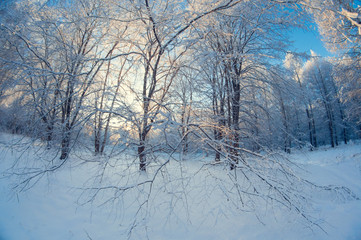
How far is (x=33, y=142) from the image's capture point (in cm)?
363

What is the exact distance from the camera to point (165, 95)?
18.9 ft

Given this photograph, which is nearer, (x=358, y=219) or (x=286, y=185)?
(x=286, y=185)

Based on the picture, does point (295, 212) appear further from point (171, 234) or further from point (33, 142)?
point (33, 142)

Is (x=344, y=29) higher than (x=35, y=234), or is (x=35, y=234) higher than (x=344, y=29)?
(x=344, y=29)

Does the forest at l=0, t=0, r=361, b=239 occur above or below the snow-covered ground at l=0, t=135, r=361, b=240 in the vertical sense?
above

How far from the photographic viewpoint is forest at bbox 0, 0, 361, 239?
299 cm

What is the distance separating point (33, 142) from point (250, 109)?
23.5ft

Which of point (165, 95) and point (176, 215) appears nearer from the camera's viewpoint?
point (176, 215)

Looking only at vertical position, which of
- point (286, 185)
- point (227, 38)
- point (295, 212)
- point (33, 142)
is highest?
point (227, 38)

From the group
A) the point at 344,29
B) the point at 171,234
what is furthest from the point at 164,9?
the point at 344,29

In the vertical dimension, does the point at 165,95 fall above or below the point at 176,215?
above

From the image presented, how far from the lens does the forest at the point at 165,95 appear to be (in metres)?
2.99

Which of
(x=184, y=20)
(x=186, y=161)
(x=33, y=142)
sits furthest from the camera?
(x=184, y=20)

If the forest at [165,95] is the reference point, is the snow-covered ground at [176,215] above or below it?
below
